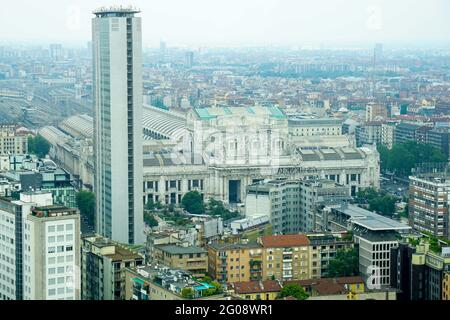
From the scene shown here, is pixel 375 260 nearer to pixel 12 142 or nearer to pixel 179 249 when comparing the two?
pixel 179 249

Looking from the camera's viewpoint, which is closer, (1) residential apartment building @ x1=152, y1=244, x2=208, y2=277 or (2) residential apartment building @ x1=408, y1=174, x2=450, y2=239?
(1) residential apartment building @ x1=152, y1=244, x2=208, y2=277

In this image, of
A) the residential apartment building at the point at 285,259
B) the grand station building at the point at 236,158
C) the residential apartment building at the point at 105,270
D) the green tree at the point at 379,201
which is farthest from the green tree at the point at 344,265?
the grand station building at the point at 236,158

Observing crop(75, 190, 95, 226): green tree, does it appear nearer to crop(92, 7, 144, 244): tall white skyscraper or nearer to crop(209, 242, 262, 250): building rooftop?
crop(92, 7, 144, 244): tall white skyscraper

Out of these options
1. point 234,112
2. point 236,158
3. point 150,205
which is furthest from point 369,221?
point 234,112

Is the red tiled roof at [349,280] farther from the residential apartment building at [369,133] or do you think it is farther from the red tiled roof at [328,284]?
the residential apartment building at [369,133]

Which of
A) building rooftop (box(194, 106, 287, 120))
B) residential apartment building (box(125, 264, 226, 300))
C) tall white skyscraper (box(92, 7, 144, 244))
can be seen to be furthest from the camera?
building rooftop (box(194, 106, 287, 120))

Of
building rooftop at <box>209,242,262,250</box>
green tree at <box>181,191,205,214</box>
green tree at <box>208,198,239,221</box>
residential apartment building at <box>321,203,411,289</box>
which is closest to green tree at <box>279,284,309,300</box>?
residential apartment building at <box>321,203,411,289</box>

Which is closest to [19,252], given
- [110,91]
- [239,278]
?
[239,278]

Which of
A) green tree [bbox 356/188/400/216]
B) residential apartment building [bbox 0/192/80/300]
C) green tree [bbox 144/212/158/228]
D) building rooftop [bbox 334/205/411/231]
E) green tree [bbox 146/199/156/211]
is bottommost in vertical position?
green tree [bbox 146/199/156/211]
